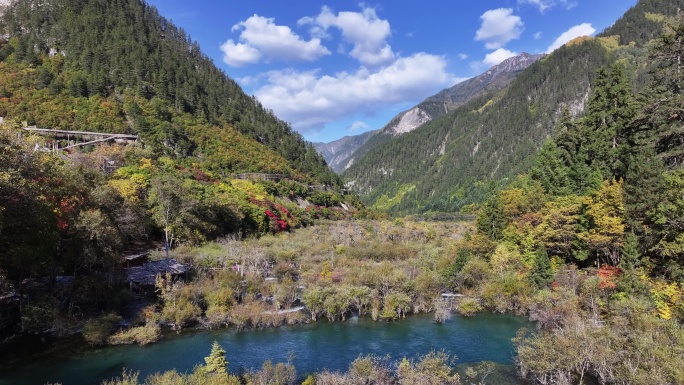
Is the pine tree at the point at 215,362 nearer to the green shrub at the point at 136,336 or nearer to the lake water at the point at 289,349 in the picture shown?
the lake water at the point at 289,349

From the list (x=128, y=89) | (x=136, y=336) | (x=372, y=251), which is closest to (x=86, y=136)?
(x=128, y=89)

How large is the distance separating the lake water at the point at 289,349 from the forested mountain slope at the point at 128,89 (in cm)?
6526

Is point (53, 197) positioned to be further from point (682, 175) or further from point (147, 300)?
point (682, 175)

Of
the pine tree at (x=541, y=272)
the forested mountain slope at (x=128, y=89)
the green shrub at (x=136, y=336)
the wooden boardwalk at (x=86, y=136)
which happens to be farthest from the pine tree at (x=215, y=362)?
A: the forested mountain slope at (x=128, y=89)

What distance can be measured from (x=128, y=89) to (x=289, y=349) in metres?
100

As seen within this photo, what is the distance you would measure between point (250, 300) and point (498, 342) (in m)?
23.3

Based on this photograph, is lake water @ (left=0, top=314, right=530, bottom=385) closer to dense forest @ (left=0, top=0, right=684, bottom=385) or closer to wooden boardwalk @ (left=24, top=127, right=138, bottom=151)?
dense forest @ (left=0, top=0, right=684, bottom=385)

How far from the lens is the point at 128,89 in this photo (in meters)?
109

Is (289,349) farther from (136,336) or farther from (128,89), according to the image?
(128,89)

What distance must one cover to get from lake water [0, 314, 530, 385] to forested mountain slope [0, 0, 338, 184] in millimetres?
65264

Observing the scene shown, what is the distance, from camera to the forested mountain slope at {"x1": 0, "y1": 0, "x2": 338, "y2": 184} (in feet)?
305

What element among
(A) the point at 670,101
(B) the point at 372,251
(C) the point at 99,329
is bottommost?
(B) the point at 372,251

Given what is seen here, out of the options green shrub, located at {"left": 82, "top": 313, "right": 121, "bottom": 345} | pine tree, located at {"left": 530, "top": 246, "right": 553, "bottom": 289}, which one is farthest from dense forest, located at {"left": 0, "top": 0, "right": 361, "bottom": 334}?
pine tree, located at {"left": 530, "top": 246, "right": 553, "bottom": 289}

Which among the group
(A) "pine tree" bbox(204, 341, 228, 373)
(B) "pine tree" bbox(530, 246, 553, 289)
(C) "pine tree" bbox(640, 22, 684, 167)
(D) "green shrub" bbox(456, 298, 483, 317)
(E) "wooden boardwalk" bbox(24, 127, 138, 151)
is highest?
(E) "wooden boardwalk" bbox(24, 127, 138, 151)
